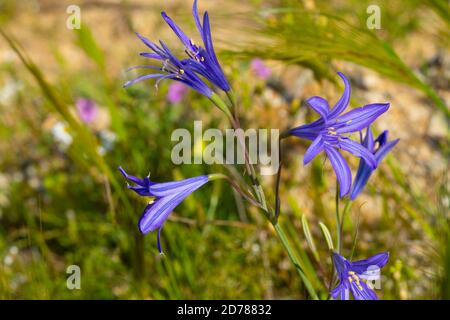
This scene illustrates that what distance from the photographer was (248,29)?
7.14 feet

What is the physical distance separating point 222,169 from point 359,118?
5.35 ft

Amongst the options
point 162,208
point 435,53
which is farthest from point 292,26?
point 435,53

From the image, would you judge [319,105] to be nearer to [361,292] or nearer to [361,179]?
[361,179]

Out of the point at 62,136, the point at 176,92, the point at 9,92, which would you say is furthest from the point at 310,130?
the point at 9,92

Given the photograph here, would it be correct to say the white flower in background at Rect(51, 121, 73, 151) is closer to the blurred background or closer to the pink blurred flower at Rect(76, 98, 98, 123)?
the blurred background

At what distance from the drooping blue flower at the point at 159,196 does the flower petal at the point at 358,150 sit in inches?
14.0

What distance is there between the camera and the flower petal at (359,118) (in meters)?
1.44

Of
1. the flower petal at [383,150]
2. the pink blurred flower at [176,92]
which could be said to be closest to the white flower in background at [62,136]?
the pink blurred flower at [176,92]

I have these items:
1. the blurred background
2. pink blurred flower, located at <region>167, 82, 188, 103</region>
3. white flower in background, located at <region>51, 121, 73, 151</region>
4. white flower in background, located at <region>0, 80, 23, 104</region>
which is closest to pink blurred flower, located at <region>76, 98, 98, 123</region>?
the blurred background

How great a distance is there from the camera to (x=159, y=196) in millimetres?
1466

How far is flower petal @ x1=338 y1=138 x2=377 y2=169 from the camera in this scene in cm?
143

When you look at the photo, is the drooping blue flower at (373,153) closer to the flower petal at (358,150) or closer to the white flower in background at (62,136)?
the flower petal at (358,150)
